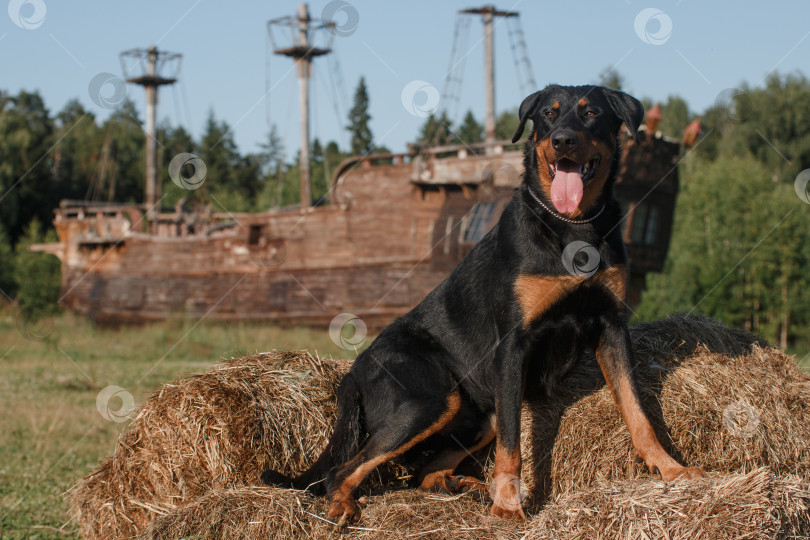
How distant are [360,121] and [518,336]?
44.9m

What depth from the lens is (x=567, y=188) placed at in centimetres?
414

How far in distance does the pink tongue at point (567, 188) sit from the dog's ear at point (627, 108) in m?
0.43

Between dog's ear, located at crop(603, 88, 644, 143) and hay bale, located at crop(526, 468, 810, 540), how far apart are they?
197 centimetres

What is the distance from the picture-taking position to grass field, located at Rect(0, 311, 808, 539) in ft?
20.8

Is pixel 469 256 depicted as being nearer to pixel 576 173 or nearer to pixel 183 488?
pixel 576 173

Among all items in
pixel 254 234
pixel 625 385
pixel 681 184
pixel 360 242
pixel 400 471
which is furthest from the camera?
pixel 681 184

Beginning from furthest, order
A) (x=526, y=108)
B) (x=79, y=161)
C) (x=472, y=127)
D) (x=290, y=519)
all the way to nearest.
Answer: (x=79, y=161) < (x=472, y=127) < (x=526, y=108) < (x=290, y=519)

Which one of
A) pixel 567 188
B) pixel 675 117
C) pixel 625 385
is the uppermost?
pixel 675 117

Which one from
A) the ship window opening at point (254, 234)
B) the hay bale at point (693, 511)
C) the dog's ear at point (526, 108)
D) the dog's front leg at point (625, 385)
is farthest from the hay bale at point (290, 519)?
the ship window opening at point (254, 234)

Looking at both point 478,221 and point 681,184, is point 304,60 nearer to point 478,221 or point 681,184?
point 478,221

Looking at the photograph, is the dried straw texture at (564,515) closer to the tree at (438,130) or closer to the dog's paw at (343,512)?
the dog's paw at (343,512)

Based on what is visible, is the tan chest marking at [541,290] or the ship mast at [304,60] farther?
the ship mast at [304,60]

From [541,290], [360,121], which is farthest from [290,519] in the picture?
[360,121]

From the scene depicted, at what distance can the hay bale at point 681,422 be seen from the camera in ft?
14.1
